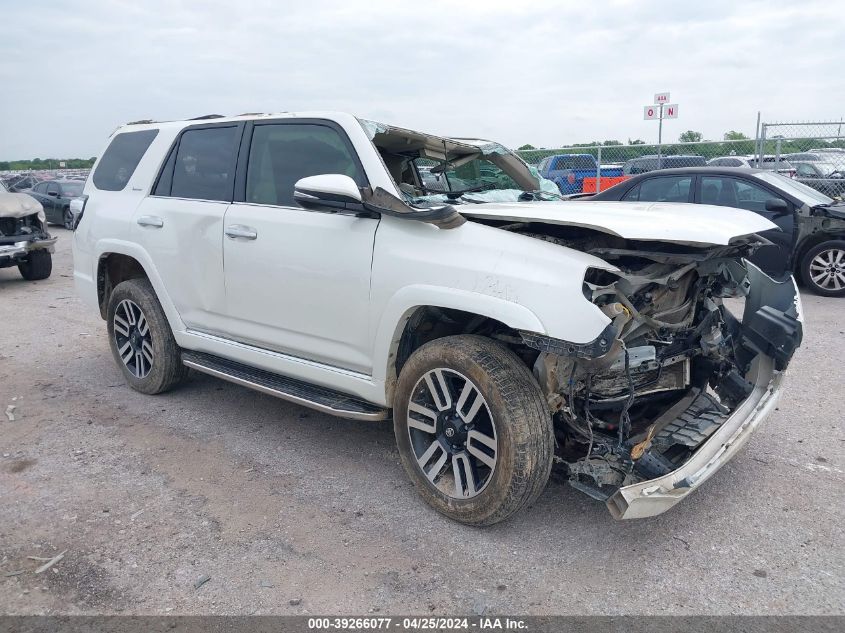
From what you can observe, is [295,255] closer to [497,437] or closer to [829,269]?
[497,437]

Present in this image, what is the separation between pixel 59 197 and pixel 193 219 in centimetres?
1826

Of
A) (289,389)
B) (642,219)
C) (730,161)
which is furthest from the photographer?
(730,161)

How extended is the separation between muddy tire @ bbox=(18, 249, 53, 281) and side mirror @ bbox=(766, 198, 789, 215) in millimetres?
10448

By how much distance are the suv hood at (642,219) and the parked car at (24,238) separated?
30.1ft

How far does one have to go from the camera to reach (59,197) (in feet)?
65.6

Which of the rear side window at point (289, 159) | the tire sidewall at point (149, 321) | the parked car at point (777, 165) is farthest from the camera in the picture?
the parked car at point (777, 165)

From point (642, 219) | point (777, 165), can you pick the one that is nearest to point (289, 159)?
point (642, 219)

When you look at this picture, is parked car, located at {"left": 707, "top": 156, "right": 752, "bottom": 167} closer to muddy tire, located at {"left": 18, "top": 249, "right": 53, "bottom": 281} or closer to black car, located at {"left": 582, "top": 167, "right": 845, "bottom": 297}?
black car, located at {"left": 582, "top": 167, "right": 845, "bottom": 297}

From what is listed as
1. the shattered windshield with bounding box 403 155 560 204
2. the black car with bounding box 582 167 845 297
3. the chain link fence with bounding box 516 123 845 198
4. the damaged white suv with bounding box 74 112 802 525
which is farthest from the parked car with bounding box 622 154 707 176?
the damaged white suv with bounding box 74 112 802 525

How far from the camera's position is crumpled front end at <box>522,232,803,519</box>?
2926 millimetres

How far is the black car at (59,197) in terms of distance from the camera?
65.3 ft

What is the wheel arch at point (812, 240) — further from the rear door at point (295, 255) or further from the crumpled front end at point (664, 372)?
the rear door at point (295, 255)

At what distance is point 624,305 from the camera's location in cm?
301

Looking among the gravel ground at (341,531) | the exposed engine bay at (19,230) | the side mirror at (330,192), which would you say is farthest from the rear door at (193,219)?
the exposed engine bay at (19,230)
